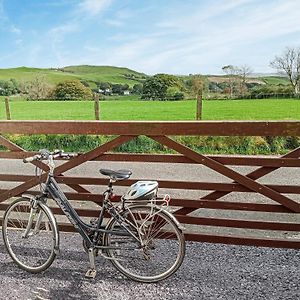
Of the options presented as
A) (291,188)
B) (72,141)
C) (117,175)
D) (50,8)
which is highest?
(50,8)

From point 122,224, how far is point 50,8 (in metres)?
10.4

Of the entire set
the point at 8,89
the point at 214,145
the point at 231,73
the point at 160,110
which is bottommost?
the point at 214,145

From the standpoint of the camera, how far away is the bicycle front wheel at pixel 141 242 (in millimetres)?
3031

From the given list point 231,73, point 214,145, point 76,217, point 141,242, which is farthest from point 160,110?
point 141,242

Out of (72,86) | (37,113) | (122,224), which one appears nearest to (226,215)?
(122,224)

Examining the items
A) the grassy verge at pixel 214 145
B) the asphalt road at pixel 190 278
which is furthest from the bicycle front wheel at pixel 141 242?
the grassy verge at pixel 214 145

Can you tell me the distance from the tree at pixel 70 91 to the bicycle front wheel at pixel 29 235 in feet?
73.1

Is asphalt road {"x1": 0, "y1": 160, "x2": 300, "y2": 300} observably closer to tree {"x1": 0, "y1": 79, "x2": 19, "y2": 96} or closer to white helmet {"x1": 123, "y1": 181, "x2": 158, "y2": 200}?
white helmet {"x1": 123, "y1": 181, "x2": 158, "y2": 200}

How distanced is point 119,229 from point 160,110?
1911 cm

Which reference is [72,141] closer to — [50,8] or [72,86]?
[50,8]

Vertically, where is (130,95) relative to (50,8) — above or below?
below

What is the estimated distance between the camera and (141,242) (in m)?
3.06

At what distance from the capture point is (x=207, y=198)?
3682 mm

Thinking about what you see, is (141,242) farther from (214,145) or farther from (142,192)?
(214,145)
